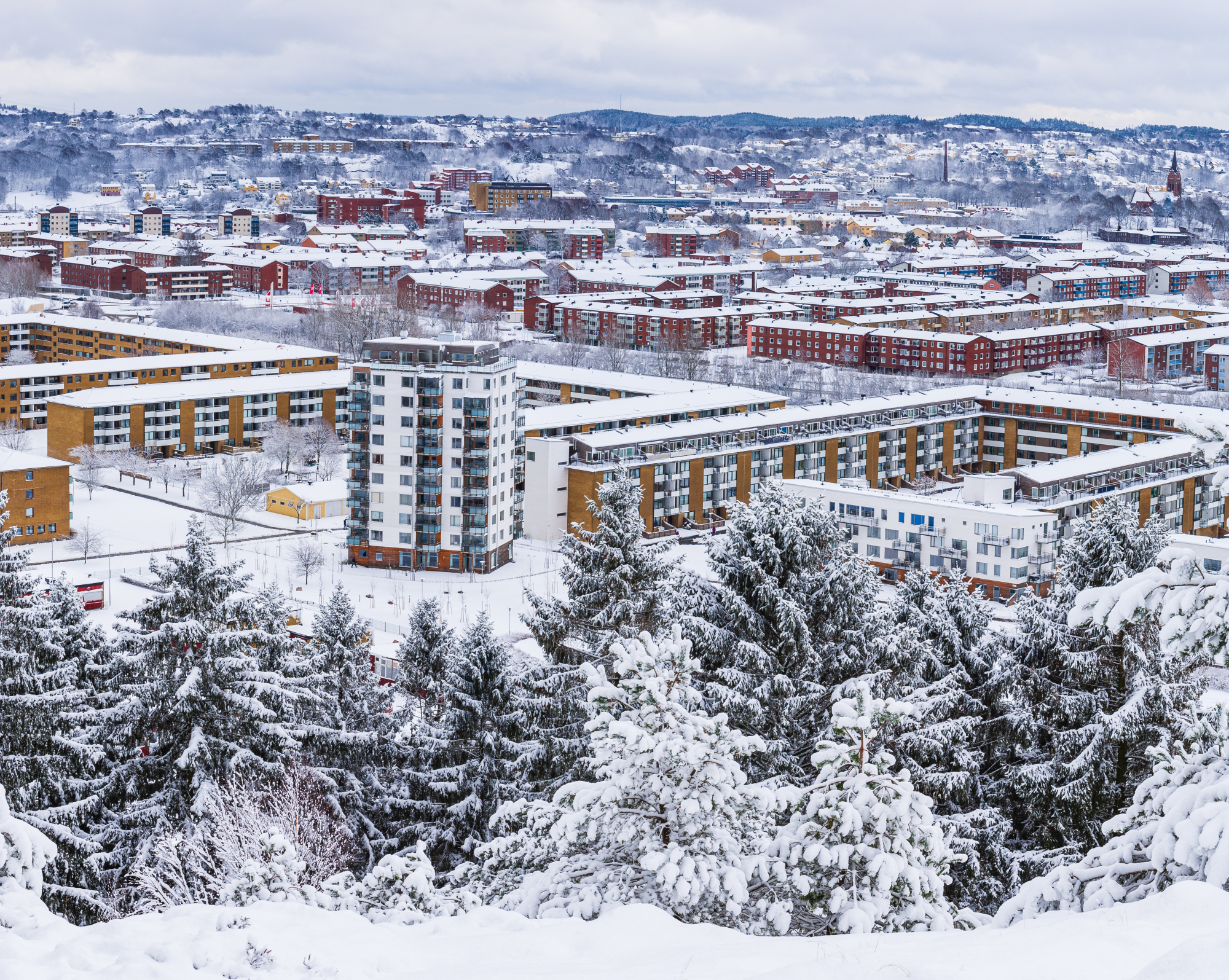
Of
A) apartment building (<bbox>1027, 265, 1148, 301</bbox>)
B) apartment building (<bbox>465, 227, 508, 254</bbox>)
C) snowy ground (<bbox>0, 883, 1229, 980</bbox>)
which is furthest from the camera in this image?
apartment building (<bbox>465, 227, 508, 254</bbox>)

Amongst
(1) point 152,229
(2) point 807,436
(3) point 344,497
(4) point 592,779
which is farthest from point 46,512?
(1) point 152,229

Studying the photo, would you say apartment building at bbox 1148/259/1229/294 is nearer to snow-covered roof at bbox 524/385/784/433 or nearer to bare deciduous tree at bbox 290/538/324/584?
snow-covered roof at bbox 524/385/784/433

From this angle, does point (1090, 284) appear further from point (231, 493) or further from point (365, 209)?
point (231, 493)

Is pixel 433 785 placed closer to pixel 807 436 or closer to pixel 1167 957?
pixel 1167 957

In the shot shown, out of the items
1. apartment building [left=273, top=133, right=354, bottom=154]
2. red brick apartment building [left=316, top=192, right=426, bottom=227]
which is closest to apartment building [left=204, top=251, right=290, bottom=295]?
red brick apartment building [left=316, top=192, right=426, bottom=227]

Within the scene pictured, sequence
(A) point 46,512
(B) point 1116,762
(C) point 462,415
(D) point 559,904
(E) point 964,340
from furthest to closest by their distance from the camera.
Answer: (E) point 964,340, (A) point 46,512, (C) point 462,415, (B) point 1116,762, (D) point 559,904

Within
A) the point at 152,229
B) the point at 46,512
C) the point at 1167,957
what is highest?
the point at 152,229
